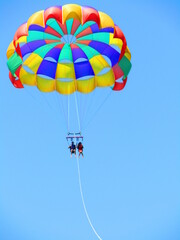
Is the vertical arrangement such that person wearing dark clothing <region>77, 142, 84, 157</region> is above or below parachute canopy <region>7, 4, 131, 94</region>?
below

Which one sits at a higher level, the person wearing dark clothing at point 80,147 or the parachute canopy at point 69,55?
the parachute canopy at point 69,55

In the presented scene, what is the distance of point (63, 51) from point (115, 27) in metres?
2.50

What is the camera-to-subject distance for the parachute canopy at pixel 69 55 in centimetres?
2409

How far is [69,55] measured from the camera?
80.2 ft

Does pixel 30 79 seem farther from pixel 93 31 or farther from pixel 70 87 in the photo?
pixel 93 31

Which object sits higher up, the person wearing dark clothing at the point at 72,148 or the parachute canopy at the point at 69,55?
the parachute canopy at the point at 69,55

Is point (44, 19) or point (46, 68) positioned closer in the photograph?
point (44, 19)

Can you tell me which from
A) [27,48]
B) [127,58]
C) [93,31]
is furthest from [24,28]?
[127,58]

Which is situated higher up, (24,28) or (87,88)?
(24,28)

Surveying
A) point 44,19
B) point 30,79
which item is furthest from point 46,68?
point 44,19

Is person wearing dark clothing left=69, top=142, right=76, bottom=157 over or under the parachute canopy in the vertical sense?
under

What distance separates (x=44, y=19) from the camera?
23.0 meters

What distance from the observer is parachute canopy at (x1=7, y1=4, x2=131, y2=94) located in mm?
24094

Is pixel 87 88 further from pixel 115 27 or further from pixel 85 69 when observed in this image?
pixel 115 27
